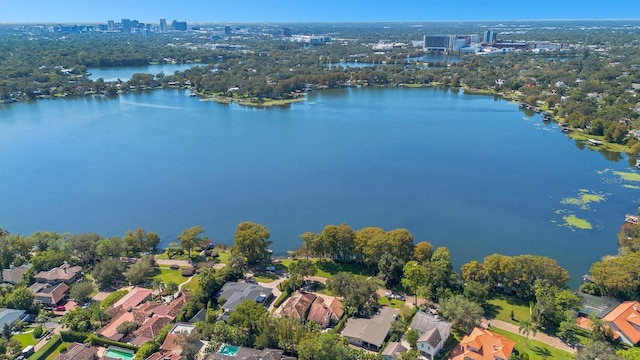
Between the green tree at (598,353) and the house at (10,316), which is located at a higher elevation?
the green tree at (598,353)

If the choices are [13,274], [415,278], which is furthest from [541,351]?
[13,274]

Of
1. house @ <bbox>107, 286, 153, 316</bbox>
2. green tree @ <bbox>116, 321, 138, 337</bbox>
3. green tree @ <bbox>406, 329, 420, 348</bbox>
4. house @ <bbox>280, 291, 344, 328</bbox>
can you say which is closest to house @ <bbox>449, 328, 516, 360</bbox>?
green tree @ <bbox>406, 329, 420, 348</bbox>

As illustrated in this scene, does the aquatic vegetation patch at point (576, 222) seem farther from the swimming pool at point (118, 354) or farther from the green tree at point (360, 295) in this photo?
the swimming pool at point (118, 354)

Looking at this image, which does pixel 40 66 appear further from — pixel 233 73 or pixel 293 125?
pixel 293 125

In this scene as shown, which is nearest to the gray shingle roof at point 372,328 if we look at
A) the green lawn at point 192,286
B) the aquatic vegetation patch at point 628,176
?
the green lawn at point 192,286

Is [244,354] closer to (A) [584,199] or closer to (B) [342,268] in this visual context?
(B) [342,268]

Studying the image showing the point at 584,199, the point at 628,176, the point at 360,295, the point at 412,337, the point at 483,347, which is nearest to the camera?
the point at 483,347
